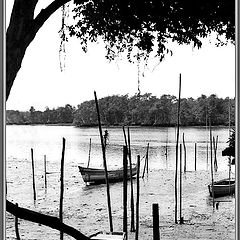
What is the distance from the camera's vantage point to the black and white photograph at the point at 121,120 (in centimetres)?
153

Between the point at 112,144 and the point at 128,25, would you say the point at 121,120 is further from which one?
the point at 128,25

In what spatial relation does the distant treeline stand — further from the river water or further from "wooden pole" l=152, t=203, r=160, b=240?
"wooden pole" l=152, t=203, r=160, b=240

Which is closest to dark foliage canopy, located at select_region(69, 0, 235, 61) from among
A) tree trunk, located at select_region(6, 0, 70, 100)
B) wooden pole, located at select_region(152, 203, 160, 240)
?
tree trunk, located at select_region(6, 0, 70, 100)

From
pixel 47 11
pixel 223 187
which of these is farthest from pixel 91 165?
pixel 47 11

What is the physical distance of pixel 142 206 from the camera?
155 cm

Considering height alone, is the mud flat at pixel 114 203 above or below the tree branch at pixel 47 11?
below

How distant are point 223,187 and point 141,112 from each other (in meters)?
0.35

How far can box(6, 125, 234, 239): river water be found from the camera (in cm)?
154

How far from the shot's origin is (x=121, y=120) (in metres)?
1.56

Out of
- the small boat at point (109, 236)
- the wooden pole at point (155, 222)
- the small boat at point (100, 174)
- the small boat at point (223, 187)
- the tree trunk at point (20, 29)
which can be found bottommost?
the small boat at point (109, 236)

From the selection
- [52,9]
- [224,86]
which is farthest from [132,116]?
[52,9]

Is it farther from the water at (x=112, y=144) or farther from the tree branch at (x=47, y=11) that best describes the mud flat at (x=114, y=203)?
the tree branch at (x=47, y=11)

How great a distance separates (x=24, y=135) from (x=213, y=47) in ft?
2.18

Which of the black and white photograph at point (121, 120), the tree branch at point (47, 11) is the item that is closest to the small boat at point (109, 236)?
the black and white photograph at point (121, 120)
